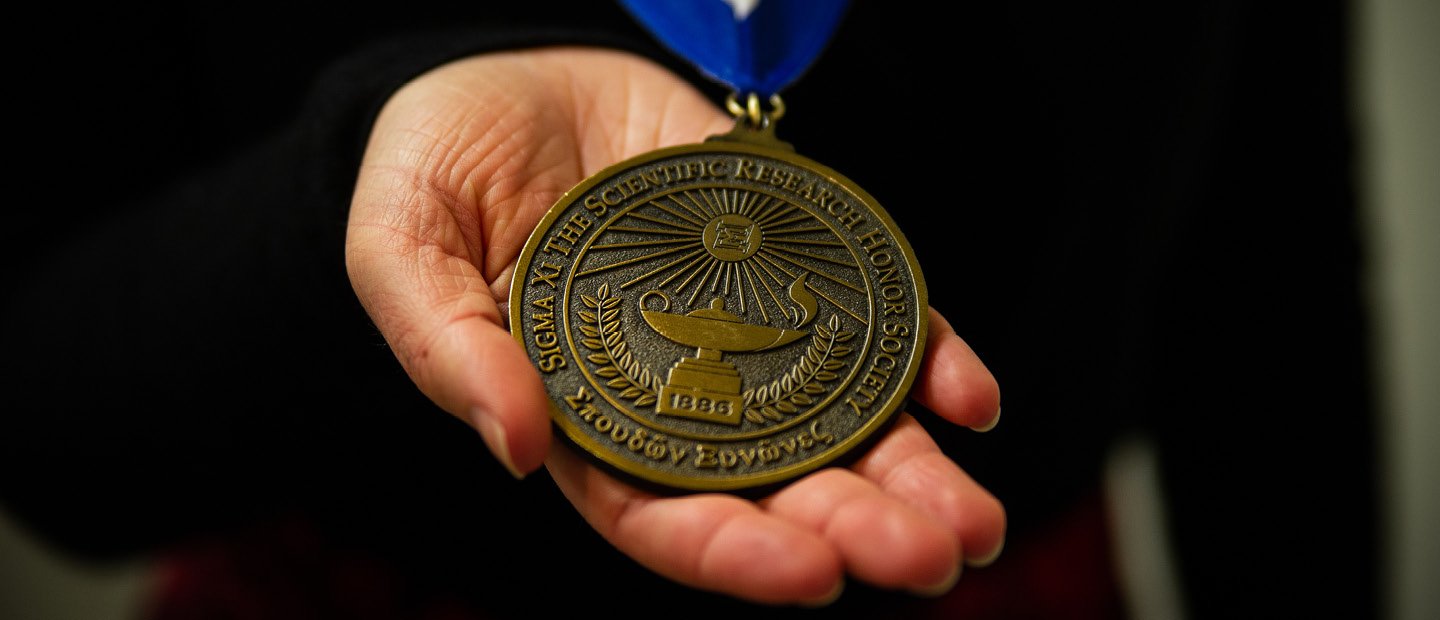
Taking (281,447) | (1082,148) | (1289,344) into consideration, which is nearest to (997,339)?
(1082,148)

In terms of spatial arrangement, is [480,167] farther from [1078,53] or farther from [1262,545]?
[1262,545]

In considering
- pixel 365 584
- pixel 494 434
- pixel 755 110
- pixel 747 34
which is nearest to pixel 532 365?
pixel 494 434

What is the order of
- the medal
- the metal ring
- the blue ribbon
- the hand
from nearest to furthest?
the hand, the medal, the metal ring, the blue ribbon

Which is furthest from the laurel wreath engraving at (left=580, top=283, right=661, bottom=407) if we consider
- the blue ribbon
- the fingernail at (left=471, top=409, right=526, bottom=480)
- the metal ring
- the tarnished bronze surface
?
the blue ribbon

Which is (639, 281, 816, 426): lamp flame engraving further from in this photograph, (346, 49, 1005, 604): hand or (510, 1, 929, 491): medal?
(346, 49, 1005, 604): hand

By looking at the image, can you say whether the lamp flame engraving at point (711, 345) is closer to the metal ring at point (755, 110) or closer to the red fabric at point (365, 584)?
the metal ring at point (755, 110)

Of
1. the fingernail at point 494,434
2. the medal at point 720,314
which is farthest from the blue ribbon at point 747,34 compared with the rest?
the fingernail at point 494,434
